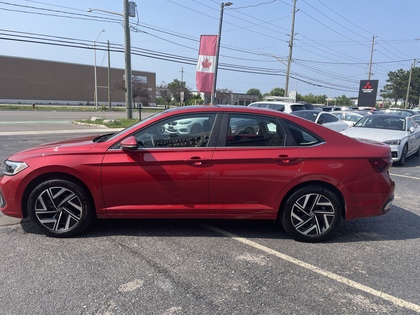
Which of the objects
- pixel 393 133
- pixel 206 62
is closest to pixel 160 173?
pixel 393 133

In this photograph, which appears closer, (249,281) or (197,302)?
(197,302)

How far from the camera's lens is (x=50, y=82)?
67.6 m

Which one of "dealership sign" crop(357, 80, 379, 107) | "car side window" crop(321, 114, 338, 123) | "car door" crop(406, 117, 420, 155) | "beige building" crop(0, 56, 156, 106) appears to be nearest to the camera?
"car door" crop(406, 117, 420, 155)

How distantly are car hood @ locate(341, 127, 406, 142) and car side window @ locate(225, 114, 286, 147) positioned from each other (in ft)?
20.4

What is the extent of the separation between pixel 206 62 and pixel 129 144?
1571cm

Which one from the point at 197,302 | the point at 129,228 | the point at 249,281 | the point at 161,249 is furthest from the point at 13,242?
the point at 249,281

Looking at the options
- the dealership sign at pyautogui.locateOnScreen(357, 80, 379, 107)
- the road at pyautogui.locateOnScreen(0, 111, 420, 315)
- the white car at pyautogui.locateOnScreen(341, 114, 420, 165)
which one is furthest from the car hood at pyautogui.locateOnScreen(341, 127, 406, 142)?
the dealership sign at pyautogui.locateOnScreen(357, 80, 379, 107)

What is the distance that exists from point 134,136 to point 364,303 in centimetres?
292

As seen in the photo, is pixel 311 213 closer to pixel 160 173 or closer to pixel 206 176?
pixel 206 176

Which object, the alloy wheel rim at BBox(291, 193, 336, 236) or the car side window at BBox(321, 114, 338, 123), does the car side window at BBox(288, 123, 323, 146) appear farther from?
the car side window at BBox(321, 114, 338, 123)

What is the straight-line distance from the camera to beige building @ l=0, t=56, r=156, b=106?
206 ft

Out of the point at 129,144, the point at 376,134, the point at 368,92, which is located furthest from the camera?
the point at 368,92

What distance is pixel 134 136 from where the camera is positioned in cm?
394

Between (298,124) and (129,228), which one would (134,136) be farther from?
(298,124)
